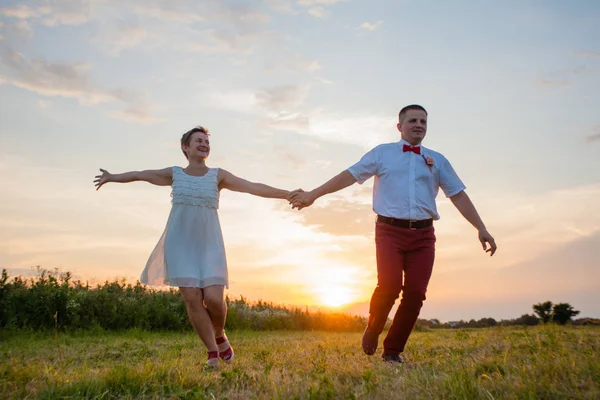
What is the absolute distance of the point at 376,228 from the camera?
251 inches

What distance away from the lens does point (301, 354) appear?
22.9 ft

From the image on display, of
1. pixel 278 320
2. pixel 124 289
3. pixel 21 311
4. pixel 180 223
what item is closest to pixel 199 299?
pixel 180 223

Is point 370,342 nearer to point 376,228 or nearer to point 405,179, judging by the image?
point 376,228

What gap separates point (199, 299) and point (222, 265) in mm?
460

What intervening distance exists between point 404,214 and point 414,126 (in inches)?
44.4

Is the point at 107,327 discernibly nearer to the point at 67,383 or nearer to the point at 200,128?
the point at 200,128

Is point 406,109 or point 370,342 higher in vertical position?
point 406,109

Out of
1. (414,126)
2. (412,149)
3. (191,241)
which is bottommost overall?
(191,241)

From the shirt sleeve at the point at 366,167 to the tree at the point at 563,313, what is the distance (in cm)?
859

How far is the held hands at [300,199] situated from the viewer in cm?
704

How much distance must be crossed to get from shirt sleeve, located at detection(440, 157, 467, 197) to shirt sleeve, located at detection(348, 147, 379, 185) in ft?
2.75

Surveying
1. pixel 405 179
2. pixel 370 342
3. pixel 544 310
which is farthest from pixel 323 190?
pixel 544 310

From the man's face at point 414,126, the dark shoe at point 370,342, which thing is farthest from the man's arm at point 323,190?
the dark shoe at point 370,342

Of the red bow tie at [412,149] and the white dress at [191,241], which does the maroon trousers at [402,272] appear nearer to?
the red bow tie at [412,149]
